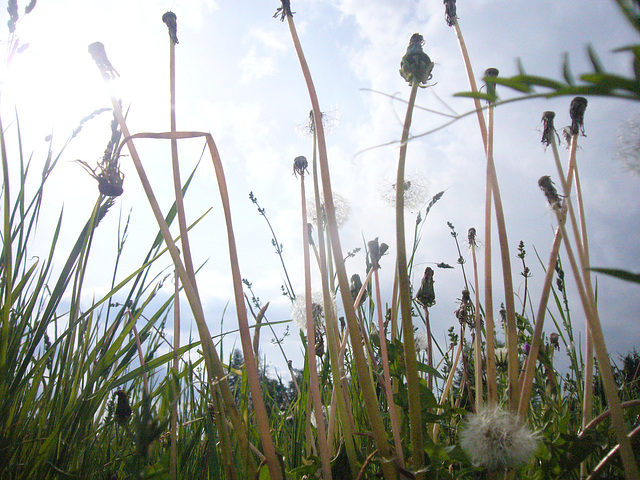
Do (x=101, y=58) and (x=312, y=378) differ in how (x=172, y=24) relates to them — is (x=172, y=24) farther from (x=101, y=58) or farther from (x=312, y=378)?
(x=312, y=378)

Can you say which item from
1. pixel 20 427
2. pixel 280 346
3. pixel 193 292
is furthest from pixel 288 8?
pixel 280 346

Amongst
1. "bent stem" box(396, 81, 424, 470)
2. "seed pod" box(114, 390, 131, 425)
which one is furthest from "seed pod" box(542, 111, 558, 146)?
"seed pod" box(114, 390, 131, 425)

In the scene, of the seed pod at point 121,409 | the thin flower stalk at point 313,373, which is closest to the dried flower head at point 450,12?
the thin flower stalk at point 313,373

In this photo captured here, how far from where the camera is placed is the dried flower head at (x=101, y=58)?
1.10 metres

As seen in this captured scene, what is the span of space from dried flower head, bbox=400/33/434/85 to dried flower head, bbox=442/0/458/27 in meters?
0.34

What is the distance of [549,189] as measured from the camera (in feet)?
3.94

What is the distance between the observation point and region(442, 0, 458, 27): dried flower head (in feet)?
4.33

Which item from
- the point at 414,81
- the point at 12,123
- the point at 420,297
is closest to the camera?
the point at 414,81

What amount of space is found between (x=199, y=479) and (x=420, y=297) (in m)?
0.97

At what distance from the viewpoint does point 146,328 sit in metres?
1.41

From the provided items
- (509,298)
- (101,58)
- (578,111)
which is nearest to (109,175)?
(101,58)

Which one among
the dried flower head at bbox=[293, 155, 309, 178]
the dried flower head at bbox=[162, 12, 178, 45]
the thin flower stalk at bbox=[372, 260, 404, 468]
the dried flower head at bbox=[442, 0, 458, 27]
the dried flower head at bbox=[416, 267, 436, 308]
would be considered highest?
the dried flower head at bbox=[442, 0, 458, 27]

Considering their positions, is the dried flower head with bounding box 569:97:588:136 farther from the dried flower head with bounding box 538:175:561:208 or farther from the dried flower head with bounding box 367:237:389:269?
the dried flower head with bounding box 367:237:389:269

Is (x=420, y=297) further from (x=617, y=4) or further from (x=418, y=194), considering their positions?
(x=617, y=4)
